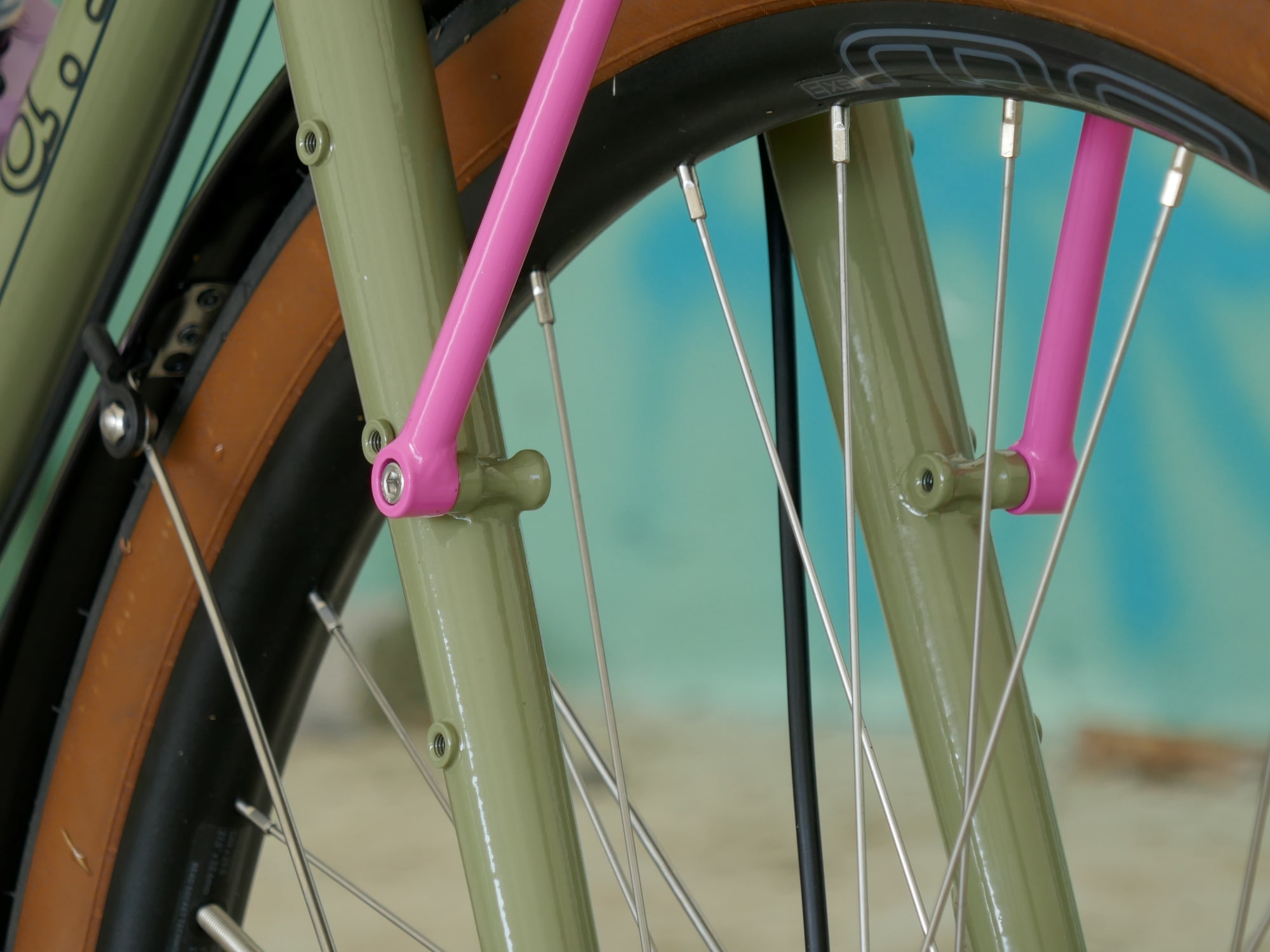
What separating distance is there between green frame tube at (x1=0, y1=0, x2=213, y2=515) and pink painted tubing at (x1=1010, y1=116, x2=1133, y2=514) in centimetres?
28

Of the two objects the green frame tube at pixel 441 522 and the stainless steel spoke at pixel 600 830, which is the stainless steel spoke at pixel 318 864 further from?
the green frame tube at pixel 441 522

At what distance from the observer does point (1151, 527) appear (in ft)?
6.13

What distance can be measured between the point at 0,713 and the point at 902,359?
34cm

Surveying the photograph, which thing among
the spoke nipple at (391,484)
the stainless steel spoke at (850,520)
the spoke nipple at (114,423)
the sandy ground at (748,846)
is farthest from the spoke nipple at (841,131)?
the sandy ground at (748,846)

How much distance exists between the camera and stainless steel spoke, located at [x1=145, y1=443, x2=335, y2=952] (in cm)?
40

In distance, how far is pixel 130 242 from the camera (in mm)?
452

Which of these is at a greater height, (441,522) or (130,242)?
(130,242)

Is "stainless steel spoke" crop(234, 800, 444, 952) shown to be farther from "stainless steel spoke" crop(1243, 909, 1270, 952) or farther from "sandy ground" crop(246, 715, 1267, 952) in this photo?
"sandy ground" crop(246, 715, 1267, 952)

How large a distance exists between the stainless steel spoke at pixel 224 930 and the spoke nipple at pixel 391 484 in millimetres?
238

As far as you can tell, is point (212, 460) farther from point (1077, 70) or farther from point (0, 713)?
point (1077, 70)

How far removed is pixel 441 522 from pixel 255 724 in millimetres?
134

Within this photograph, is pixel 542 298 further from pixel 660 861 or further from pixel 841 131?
pixel 660 861

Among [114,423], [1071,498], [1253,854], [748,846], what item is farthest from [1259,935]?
[748,846]

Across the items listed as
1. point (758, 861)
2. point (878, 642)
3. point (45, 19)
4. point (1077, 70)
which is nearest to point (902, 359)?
point (1077, 70)
